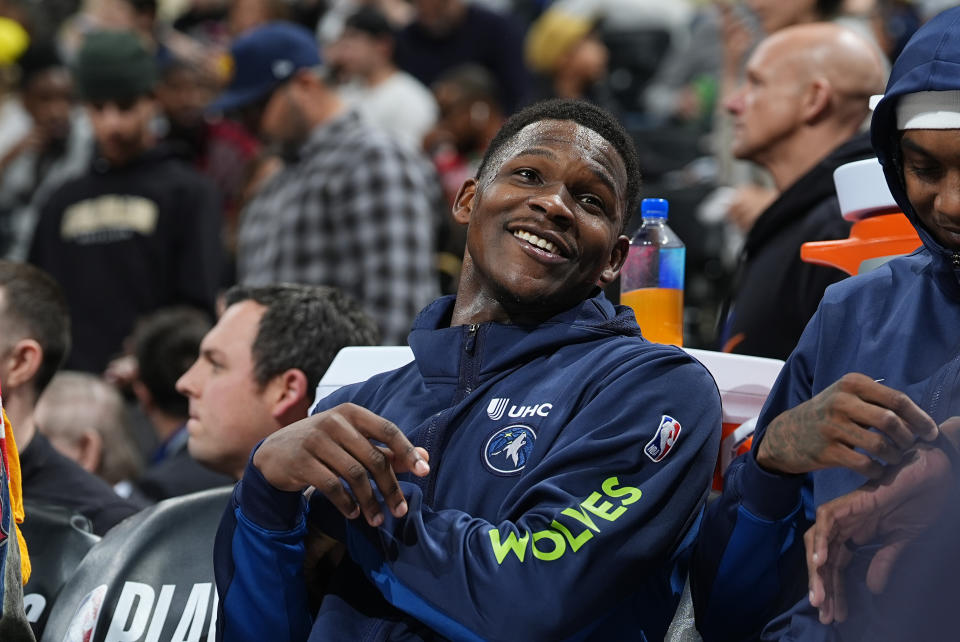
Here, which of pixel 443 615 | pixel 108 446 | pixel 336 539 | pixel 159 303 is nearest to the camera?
pixel 443 615

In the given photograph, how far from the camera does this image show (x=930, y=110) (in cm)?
247

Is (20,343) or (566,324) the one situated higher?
(566,324)

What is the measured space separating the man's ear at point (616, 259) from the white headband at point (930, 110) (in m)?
0.70

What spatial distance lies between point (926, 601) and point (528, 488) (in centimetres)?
101

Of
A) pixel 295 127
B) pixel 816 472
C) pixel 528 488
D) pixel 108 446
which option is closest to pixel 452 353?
pixel 528 488

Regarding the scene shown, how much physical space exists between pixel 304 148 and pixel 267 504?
3.61m

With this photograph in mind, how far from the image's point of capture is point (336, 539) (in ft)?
9.16

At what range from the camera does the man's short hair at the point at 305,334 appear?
3.87 meters

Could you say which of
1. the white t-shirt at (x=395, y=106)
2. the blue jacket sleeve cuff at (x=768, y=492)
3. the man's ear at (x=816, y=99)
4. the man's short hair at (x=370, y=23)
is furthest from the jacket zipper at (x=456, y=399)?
the man's short hair at (x=370, y=23)

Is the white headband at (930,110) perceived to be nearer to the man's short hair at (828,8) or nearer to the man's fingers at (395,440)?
the man's fingers at (395,440)

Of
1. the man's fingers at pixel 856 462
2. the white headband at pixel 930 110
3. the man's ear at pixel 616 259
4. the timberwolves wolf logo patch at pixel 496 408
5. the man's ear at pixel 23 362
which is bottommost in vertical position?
the man's ear at pixel 23 362

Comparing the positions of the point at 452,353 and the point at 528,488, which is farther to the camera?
the point at 452,353

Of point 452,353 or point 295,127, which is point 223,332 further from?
point 295,127

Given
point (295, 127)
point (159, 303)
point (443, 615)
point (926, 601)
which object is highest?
point (926, 601)
